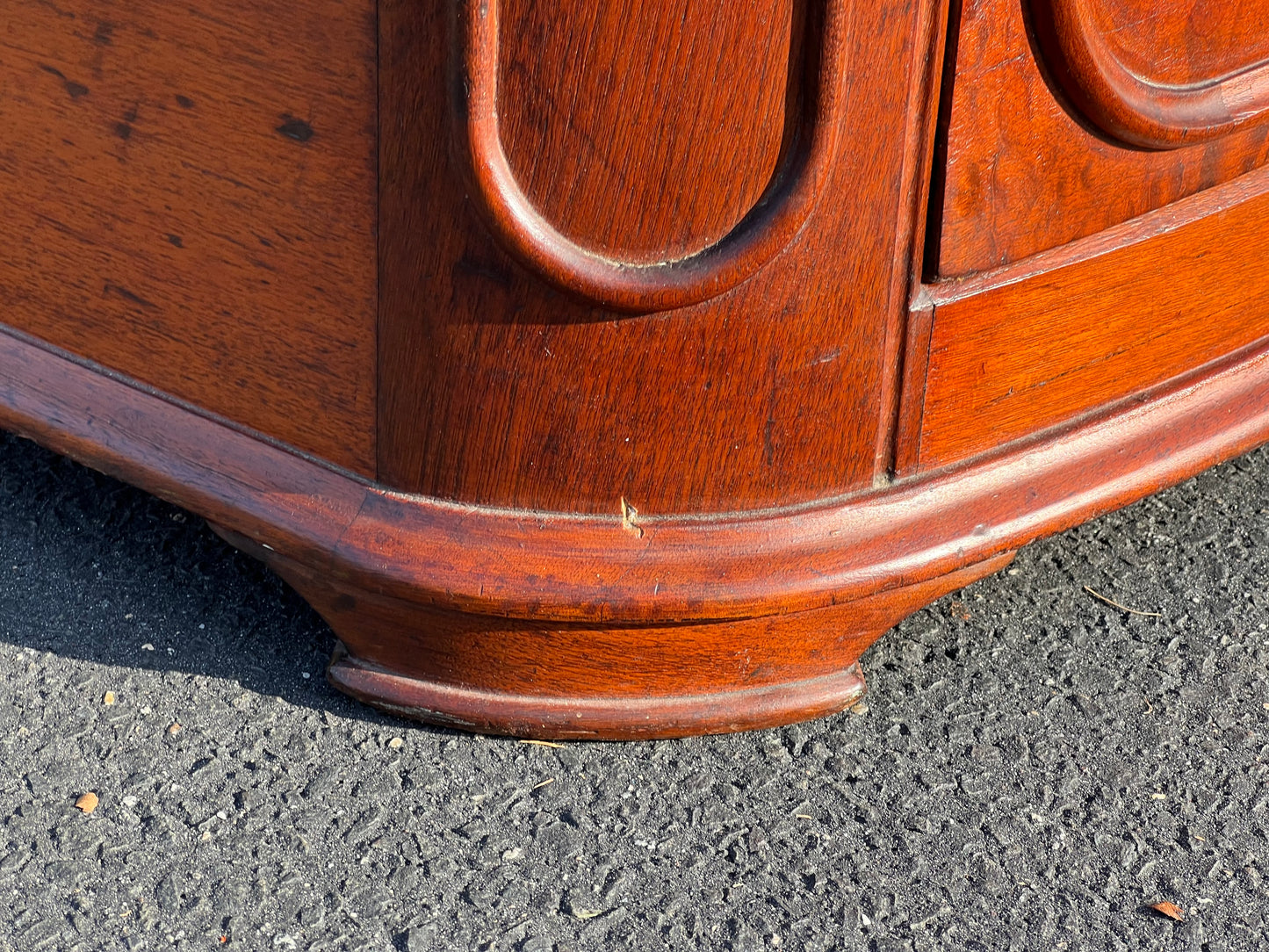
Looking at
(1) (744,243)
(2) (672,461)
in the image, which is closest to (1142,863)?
(2) (672,461)

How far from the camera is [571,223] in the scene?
4.00 ft

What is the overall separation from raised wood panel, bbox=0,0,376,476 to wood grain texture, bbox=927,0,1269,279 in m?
0.53

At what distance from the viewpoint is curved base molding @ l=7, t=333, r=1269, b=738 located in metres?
1.35

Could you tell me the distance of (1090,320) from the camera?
1.46 meters

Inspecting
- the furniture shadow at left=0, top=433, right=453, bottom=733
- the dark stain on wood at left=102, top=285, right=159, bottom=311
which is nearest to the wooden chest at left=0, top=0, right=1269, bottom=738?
the dark stain on wood at left=102, top=285, right=159, bottom=311

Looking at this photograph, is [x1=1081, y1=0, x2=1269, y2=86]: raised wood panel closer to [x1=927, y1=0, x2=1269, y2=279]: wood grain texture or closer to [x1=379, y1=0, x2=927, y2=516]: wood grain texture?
[x1=927, y1=0, x2=1269, y2=279]: wood grain texture

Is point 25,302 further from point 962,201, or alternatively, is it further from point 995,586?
point 995,586

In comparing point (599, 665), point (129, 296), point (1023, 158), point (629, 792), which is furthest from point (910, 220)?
point (129, 296)

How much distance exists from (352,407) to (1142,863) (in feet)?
3.00

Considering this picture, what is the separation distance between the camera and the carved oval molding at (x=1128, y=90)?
123 cm

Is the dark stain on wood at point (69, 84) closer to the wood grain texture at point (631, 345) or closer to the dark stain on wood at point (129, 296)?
the dark stain on wood at point (129, 296)

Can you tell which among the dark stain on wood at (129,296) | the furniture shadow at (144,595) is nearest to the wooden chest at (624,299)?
the dark stain on wood at (129,296)

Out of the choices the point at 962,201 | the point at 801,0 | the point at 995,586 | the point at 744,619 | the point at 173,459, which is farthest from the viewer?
the point at 995,586

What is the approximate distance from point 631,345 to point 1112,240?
1.75 ft
